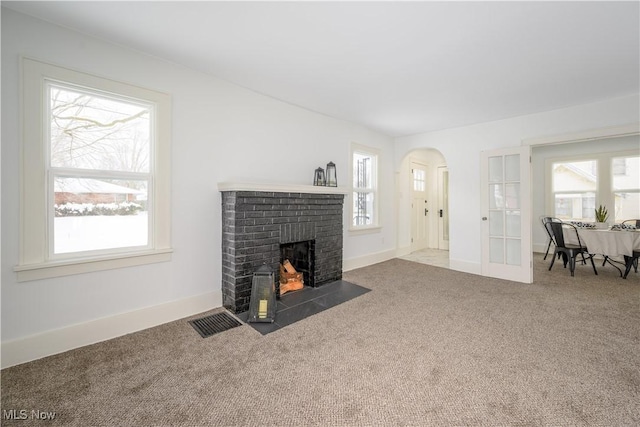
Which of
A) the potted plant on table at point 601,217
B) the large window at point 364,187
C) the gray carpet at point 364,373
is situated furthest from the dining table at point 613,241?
the large window at point 364,187

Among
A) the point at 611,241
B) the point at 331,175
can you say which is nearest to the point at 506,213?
the point at 611,241

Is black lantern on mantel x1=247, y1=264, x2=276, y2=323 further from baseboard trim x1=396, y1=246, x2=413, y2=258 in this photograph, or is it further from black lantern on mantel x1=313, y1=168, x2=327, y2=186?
baseboard trim x1=396, y1=246, x2=413, y2=258

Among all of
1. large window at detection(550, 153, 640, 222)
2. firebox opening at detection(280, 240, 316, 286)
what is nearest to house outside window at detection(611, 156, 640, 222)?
large window at detection(550, 153, 640, 222)

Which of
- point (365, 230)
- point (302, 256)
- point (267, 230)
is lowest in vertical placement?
point (302, 256)

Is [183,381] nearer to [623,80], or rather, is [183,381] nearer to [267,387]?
[267,387]

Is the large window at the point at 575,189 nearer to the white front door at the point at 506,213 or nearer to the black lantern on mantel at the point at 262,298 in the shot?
the white front door at the point at 506,213

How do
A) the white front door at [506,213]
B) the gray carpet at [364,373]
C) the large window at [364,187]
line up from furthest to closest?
the large window at [364,187], the white front door at [506,213], the gray carpet at [364,373]

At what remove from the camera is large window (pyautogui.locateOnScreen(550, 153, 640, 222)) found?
546 centimetres

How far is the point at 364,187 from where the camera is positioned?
5152 millimetres

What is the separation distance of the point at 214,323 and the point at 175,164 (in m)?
1.66

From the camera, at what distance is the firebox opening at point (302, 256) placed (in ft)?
12.5

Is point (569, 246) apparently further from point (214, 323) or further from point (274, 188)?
point (214, 323)

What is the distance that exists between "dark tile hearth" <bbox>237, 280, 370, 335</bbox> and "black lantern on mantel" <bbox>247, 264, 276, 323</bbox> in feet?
0.24

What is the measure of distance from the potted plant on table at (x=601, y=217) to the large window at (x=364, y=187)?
4024 millimetres
